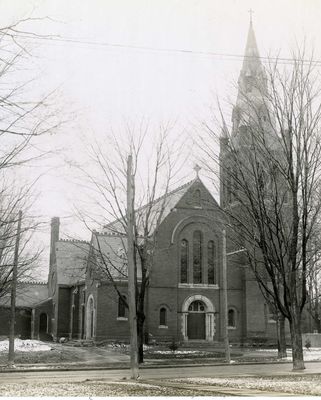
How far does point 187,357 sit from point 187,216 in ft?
51.7

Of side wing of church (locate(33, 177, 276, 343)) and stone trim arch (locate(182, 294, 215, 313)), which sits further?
stone trim arch (locate(182, 294, 215, 313))

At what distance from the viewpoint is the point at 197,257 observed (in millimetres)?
44500

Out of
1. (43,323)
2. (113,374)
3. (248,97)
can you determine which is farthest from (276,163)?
(43,323)

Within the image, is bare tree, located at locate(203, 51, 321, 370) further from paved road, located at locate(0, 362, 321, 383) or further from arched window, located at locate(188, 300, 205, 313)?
arched window, located at locate(188, 300, 205, 313)

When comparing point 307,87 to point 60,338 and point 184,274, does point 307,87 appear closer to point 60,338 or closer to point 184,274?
point 184,274

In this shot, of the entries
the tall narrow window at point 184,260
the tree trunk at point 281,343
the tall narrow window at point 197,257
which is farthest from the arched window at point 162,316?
the tree trunk at point 281,343

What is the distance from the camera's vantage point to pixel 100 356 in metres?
31.8

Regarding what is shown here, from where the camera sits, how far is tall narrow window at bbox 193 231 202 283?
4422 cm

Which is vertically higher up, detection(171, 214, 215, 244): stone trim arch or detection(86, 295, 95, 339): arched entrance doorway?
detection(171, 214, 215, 244): stone trim arch

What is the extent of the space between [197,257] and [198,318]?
4.70 m

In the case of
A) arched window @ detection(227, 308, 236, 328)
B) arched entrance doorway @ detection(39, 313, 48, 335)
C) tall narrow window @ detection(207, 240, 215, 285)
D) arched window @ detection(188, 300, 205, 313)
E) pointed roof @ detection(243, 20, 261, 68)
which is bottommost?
arched entrance doorway @ detection(39, 313, 48, 335)

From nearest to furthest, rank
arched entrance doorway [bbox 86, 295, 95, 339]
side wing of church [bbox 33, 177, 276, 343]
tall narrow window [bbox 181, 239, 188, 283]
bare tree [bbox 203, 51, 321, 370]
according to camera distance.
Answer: bare tree [bbox 203, 51, 321, 370] → side wing of church [bbox 33, 177, 276, 343] → tall narrow window [bbox 181, 239, 188, 283] → arched entrance doorway [bbox 86, 295, 95, 339]

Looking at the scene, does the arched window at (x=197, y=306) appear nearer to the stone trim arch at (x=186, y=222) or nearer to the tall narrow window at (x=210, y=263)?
the tall narrow window at (x=210, y=263)

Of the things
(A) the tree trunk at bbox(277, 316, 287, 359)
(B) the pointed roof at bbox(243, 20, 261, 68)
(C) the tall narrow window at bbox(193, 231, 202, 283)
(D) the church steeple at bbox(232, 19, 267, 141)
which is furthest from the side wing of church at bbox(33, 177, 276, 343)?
(D) the church steeple at bbox(232, 19, 267, 141)
